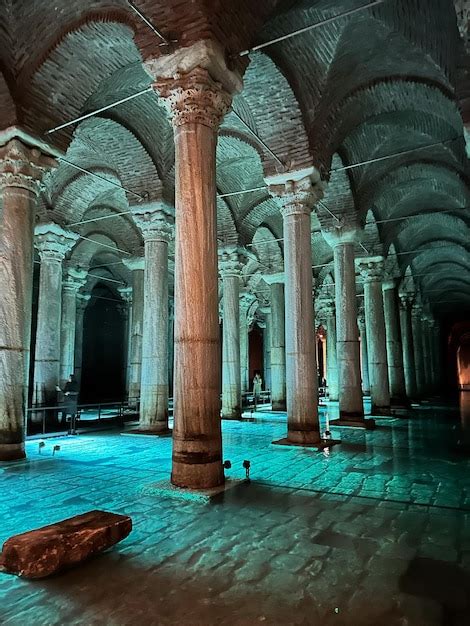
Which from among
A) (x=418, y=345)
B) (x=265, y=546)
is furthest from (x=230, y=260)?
→ (x=418, y=345)

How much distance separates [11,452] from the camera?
7.23 meters

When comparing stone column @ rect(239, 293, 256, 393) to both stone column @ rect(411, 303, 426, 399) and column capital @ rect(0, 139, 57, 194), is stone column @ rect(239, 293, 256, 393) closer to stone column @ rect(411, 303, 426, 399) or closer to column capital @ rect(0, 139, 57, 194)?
stone column @ rect(411, 303, 426, 399)

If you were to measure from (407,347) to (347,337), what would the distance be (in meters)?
12.1

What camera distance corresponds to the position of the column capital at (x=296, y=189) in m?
8.90

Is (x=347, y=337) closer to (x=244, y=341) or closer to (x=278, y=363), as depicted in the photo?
(x=278, y=363)

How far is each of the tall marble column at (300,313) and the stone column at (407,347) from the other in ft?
49.4

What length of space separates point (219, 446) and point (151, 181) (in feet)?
24.6

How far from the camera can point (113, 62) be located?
8016 millimetres

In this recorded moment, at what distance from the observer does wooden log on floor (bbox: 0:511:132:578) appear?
3094 millimetres

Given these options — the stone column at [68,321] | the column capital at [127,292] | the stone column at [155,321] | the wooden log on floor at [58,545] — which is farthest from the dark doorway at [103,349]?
the wooden log on floor at [58,545]

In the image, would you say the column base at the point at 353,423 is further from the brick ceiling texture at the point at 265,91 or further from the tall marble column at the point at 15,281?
the tall marble column at the point at 15,281

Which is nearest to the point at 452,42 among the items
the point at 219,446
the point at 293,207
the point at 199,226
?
the point at 293,207

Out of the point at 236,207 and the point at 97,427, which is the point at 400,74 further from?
the point at 97,427

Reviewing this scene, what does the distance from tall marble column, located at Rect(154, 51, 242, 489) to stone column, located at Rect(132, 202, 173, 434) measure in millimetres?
4817
